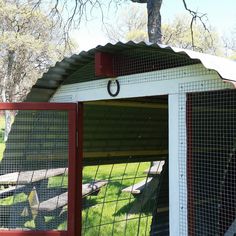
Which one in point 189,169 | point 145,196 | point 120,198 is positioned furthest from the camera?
point 120,198

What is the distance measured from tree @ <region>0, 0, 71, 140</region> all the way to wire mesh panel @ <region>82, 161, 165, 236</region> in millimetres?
19269

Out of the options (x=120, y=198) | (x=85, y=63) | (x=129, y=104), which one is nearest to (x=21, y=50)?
(x=120, y=198)

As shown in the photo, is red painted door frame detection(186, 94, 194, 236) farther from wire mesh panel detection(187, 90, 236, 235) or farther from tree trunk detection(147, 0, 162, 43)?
tree trunk detection(147, 0, 162, 43)

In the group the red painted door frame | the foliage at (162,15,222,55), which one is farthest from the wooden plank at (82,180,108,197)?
the foliage at (162,15,222,55)

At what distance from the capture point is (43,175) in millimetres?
4465

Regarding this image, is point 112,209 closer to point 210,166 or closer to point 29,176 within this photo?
point 29,176

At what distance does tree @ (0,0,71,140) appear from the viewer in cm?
2588

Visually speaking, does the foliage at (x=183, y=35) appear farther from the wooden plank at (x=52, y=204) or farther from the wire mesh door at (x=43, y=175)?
the wooden plank at (x=52, y=204)

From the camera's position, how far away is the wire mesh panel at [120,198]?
6273mm

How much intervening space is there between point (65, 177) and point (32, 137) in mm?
569

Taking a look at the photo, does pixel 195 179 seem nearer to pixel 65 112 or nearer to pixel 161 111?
pixel 65 112

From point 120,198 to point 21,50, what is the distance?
67.7ft

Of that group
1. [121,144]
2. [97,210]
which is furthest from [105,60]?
[97,210]

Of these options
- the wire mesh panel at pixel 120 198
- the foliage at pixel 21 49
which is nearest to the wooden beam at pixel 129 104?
the wire mesh panel at pixel 120 198
